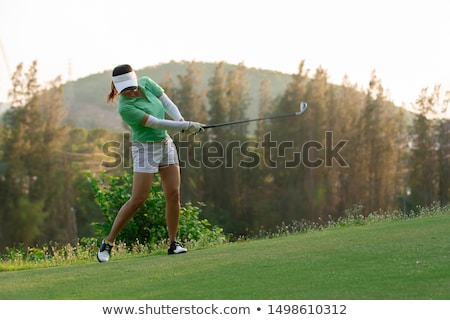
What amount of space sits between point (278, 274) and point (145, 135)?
2275mm

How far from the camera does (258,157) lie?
34.7m

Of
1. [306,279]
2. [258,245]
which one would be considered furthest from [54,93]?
[306,279]

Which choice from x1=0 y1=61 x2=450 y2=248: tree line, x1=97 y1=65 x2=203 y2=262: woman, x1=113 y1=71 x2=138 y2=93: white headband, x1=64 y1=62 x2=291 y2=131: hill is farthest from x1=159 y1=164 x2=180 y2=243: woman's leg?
x1=64 y1=62 x2=291 y2=131: hill

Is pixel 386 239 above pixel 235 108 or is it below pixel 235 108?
below

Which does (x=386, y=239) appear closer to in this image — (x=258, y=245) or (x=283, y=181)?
(x=258, y=245)

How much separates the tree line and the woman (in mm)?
25138

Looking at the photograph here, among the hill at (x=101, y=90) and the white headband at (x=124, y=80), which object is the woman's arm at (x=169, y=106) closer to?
the white headband at (x=124, y=80)

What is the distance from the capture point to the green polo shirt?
667 centimetres

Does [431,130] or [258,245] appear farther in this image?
[431,130]

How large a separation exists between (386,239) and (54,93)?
28979 millimetres

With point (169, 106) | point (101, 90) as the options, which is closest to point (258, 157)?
point (101, 90)

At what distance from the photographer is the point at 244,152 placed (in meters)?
35.0

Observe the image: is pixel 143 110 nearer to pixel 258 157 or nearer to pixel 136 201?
pixel 136 201

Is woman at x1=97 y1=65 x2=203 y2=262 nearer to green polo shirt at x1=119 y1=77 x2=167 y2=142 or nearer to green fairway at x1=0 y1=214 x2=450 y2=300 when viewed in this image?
green polo shirt at x1=119 y1=77 x2=167 y2=142
